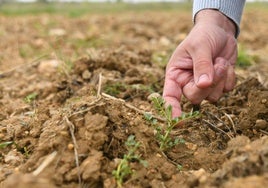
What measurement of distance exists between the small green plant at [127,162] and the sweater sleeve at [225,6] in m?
0.86

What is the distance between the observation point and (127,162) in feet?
4.44

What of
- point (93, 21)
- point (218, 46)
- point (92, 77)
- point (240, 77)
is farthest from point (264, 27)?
point (218, 46)

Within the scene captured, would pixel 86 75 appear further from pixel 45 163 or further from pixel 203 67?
pixel 45 163

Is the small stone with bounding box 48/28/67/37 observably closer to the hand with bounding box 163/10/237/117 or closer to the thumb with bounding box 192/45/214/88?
the hand with bounding box 163/10/237/117

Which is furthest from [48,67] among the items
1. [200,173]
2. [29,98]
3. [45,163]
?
[200,173]

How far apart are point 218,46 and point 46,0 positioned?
10.1 metres

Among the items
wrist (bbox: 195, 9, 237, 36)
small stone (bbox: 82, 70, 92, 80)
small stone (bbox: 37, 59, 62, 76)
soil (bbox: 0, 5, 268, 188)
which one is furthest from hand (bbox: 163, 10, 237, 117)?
small stone (bbox: 37, 59, 62, 76)

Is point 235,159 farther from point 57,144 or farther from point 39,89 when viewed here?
point 39,89

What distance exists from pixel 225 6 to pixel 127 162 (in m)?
0.98

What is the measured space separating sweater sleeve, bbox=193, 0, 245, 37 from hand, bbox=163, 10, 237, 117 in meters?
0.02

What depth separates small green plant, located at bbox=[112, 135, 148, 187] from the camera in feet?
4.33

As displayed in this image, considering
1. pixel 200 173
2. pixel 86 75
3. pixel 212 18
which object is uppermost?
pixel 212 18

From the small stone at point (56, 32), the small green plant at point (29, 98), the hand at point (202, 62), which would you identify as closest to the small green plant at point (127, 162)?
the hand at point (202, 62)

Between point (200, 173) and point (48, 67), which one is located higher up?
point (200, 173)
